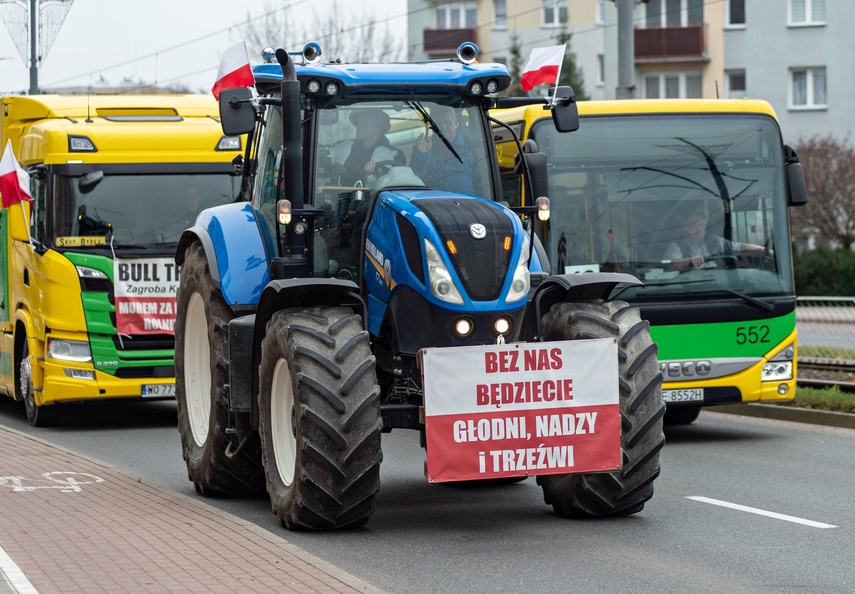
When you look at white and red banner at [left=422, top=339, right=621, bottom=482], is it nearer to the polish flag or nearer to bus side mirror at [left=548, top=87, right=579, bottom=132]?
bus side mirror at [left=548, top=87, right=579, bottom=132]

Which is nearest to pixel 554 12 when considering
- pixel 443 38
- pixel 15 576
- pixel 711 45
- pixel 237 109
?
pixel 443 38

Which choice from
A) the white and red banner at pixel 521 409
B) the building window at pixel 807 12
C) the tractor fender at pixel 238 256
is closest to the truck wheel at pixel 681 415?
the tractor fender at pixel 238 256

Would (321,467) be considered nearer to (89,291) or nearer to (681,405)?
(681,405)

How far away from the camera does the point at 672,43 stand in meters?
57.3

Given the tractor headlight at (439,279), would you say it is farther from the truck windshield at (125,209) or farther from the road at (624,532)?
the truck windshield at (125,209)

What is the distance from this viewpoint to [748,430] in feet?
50.3

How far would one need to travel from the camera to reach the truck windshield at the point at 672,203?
46.2ft

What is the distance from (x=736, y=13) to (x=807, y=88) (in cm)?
409

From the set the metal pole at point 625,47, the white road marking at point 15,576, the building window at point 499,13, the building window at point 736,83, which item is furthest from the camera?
the building window at point 499,13

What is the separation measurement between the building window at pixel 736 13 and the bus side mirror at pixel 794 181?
43.4 m

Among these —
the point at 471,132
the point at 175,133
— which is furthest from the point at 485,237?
the point at 175,133

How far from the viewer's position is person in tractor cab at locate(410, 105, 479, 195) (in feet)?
31.1

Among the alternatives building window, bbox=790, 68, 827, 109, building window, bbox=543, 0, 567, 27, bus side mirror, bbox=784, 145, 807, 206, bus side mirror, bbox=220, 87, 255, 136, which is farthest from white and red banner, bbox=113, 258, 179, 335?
building window, bbox=543, 0, 567, 27

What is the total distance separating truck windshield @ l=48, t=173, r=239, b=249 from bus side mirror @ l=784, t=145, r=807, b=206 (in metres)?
6.00
